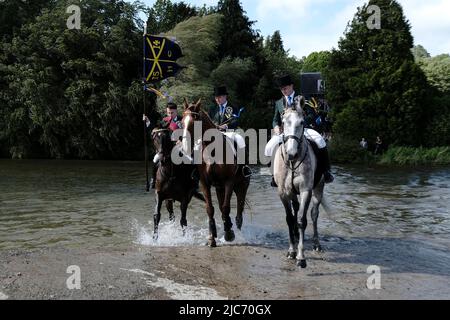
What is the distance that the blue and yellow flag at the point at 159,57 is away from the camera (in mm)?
11672

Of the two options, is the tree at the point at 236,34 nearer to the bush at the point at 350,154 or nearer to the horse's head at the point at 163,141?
the bush at the point at 350,154

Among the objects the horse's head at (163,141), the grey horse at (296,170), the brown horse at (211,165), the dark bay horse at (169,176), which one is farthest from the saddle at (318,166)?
the horse's head at (163,141)

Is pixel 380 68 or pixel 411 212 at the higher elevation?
pixel 380 68

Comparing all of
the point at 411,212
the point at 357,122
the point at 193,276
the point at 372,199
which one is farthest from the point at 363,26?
the point at 193,276

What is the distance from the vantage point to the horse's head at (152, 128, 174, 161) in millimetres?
9812

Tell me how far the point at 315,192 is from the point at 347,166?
22853mm

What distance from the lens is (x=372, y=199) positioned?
17.5 metres

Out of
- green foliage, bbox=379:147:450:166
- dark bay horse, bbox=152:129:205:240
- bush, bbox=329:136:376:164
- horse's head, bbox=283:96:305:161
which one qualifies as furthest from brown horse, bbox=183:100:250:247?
green foliage, bbox=379:147:450:166

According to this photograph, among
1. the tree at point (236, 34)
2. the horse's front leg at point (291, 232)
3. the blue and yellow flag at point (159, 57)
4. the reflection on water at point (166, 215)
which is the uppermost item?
the tree at point (236, 34)

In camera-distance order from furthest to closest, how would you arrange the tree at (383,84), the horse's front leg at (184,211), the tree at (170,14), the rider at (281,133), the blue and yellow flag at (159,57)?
the tree at (170,14) → the tree at (383,84) → the blue and yellow flag at (159,57) → the horse's front leg at (184,211) → the rider at (281,133)

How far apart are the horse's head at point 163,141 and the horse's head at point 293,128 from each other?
9.29 feet

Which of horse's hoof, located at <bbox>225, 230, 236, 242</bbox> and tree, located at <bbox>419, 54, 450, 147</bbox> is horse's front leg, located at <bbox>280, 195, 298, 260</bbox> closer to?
horse's hoof, located at <bbox>225, 230, 236, 242</bbox>

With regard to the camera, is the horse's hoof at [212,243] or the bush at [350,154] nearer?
the horse's hoof at [212,243]
